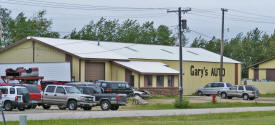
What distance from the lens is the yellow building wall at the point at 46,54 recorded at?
56625 millimetres

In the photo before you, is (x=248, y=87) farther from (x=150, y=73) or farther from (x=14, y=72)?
(x=14, y=72)

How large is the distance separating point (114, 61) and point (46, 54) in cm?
698

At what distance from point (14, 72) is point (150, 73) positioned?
45.8 feet

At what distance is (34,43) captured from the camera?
195 ft

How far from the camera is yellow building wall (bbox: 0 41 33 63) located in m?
59.8

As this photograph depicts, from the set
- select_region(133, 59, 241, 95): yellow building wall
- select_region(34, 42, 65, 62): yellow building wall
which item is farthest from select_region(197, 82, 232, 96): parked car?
select_region(34, 42, 65, 62): yellow building wall

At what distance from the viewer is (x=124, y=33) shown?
342 feet

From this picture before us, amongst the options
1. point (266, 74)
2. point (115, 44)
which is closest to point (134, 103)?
point (115, 44)

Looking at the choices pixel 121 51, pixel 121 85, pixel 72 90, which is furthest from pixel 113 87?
pixel 121 51

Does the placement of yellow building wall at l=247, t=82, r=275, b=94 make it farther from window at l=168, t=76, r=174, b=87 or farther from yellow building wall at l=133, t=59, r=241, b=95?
window at l=168, t=76, r=174, b=87

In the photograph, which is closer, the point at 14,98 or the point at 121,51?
the point at 14,98

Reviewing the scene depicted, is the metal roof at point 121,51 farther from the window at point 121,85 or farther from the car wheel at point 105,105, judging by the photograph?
the car wheel at point 105,105

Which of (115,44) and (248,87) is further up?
(115,44)

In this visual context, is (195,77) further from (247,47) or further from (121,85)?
(247,47)
